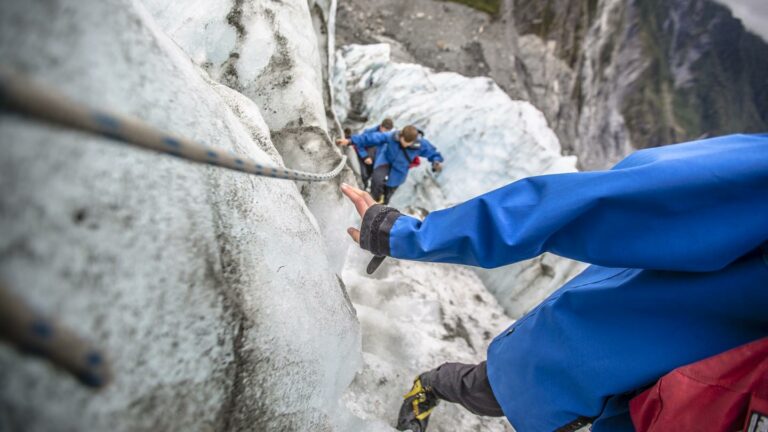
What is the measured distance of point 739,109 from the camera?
129 ft

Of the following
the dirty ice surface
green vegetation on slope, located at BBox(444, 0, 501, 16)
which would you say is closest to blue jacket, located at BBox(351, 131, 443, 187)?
the dirty ice surface

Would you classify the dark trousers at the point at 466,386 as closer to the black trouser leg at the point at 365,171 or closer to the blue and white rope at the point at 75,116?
the blue and white rope at the point at 75,116

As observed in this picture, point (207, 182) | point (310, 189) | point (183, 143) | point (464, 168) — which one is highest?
point (183, 143)

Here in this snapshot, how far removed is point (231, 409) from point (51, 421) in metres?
0.43

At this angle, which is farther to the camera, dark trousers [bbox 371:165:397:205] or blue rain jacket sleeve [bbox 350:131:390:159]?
dark trousers [bbox 371:165:397:205]

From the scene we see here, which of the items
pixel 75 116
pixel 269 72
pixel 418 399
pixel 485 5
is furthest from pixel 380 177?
pixel 485 5

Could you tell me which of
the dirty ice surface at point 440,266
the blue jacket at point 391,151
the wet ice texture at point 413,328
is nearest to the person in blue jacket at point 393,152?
the blue jacket at point 391,151

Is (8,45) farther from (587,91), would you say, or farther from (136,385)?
(587,91)

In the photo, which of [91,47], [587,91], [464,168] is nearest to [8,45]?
[91,47]

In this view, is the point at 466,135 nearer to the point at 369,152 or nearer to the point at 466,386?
the point at 369,152

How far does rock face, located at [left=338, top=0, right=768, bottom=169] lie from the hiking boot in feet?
21.7

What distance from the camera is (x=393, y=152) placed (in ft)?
14.5

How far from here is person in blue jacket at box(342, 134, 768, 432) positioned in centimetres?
91

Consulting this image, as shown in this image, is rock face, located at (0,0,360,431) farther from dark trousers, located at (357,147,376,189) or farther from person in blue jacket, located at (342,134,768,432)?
dark trousers, located at (357,147,376,189)
